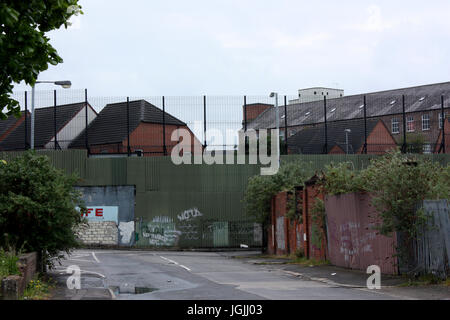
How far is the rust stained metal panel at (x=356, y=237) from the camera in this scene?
18797mm

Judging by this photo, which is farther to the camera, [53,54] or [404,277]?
[404,277]

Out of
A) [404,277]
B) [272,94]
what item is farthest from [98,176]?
[404,277]

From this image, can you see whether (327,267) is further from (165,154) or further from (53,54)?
(165,154)

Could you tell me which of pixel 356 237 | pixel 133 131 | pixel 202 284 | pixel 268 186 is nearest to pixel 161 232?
pixel 133 131

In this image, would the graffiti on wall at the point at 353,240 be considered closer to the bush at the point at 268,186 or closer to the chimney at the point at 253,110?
the bush at the point at 268,186

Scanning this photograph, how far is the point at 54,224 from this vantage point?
56.6 ft

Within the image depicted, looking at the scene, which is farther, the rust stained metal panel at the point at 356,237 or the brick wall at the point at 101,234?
the brick wall at the point at 101,234

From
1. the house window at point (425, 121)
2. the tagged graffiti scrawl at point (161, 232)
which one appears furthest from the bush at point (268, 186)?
the house window at point (425, 121)

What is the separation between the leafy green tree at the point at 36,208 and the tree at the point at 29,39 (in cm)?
487

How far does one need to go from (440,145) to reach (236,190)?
1572 centimetres

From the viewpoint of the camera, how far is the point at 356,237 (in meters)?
21.1

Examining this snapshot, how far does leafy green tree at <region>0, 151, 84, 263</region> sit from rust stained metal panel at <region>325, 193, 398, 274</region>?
28.2 feet
